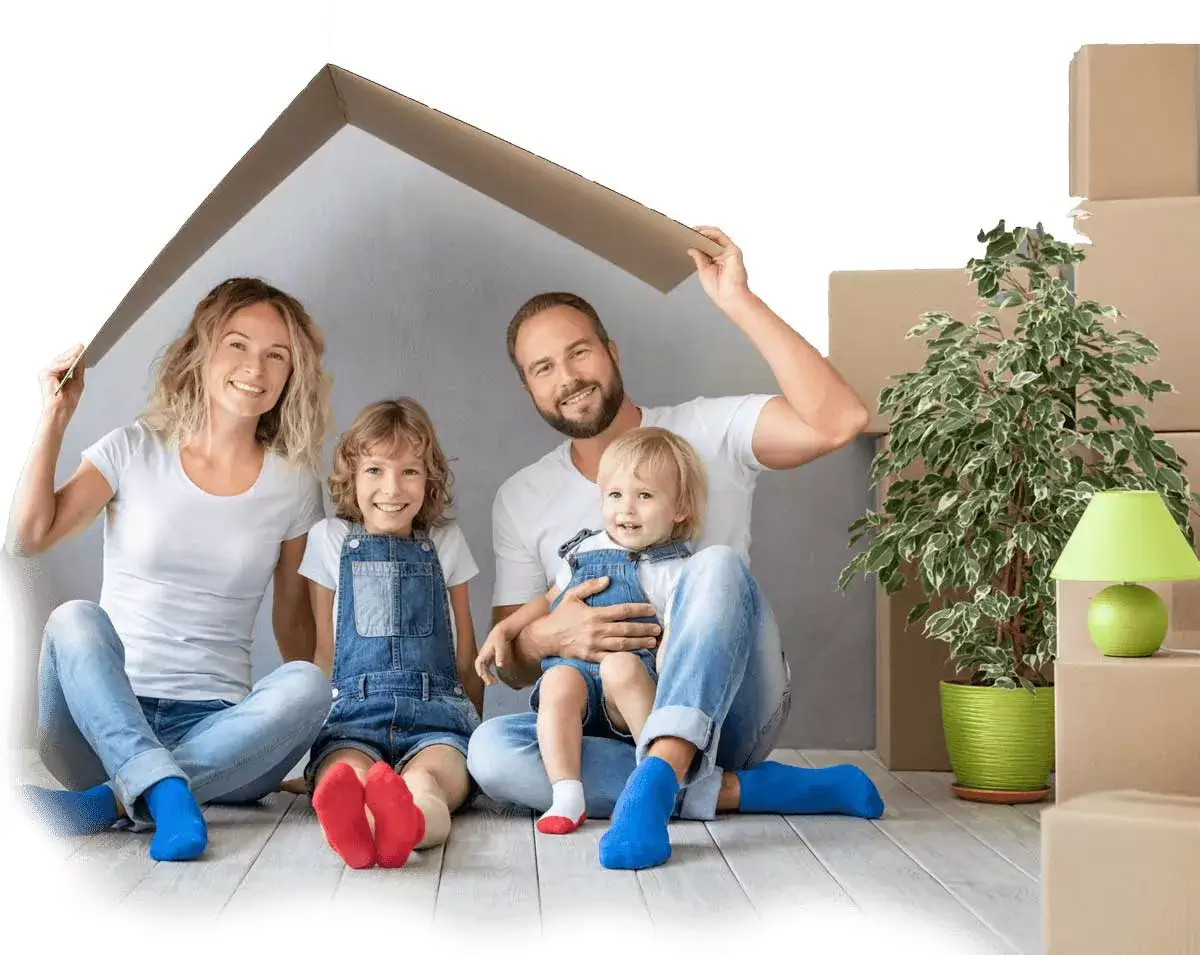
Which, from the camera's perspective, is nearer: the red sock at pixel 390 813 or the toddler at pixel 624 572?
the red sock at pixel 390 813

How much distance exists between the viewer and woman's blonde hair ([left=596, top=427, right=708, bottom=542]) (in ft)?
7.53

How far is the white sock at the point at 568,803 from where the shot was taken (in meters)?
2.05

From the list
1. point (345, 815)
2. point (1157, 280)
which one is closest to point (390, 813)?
point (345, 815)

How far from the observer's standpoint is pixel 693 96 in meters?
2.90

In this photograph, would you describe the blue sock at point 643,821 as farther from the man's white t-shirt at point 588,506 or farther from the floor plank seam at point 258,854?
the man's white t-shirt at point 588,506

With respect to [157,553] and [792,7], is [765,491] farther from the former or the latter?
[157,553]

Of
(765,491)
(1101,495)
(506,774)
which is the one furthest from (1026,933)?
(765,491)

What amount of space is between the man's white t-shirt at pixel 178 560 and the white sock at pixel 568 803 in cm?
60

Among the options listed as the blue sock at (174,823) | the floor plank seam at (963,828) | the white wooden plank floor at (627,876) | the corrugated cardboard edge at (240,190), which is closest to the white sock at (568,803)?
the white wooden plank floor at (627,876)

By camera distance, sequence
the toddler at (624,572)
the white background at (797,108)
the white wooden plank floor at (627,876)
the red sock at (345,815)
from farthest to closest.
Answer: the white background at (797,108)
the toddler at (624,572)
the red sock at (345,815)
the white wooden plank floor at (627,876)

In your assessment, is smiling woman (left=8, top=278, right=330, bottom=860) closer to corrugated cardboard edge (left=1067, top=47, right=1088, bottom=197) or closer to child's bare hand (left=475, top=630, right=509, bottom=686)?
child's bare hand (left=475, top=630, right=509, bottom=686)

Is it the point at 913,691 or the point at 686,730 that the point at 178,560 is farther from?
the point at 913,691

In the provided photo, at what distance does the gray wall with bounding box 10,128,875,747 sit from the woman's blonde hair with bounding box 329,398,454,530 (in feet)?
1.60

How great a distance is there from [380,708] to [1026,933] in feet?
3.74
